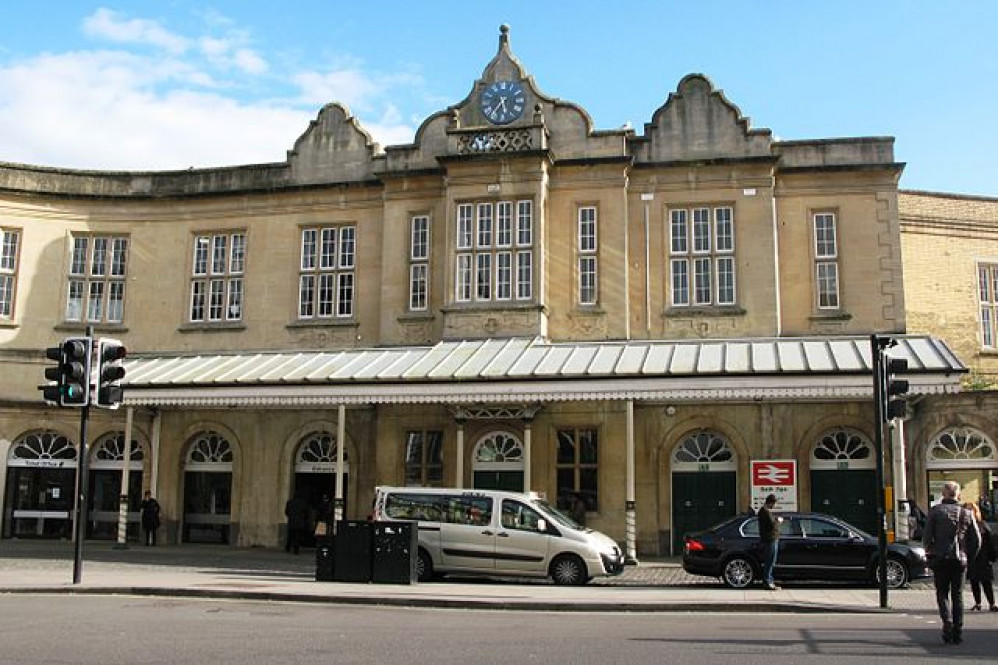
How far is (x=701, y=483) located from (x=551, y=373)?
5360 mm

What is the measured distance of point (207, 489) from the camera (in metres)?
27.3

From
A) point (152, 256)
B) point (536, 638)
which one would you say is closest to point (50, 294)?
point (152, 256)

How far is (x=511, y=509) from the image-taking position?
727 inches

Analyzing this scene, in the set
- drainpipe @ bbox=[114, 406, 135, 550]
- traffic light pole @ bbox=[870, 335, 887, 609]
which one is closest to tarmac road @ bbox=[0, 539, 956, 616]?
traffic light pole @ bbox=[870, 335, 887, 609]

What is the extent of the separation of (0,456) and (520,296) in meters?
14.9

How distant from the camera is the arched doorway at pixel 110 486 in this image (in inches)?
1091

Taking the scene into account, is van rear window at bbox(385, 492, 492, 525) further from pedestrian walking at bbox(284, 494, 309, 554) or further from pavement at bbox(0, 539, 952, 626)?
pedestrian walking at bbox(284, 494, 309, 554)

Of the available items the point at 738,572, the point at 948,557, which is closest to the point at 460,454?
the point at 738,572

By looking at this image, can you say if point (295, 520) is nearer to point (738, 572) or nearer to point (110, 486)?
point (110, 486)

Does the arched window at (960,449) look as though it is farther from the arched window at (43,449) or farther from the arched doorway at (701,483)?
the arched window at (43,449)

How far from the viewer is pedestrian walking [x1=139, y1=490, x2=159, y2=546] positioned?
25688 mm

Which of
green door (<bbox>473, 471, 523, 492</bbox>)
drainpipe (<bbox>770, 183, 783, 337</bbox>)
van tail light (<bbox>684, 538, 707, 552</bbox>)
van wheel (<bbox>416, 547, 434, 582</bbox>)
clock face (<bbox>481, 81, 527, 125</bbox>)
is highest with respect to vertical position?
clock face (<bbox>481, 81, 527, 125</bbox>)

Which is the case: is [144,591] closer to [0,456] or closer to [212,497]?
[212,497]

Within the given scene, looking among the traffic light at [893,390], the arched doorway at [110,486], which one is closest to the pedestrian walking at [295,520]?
the arched doorway at [110,486]
